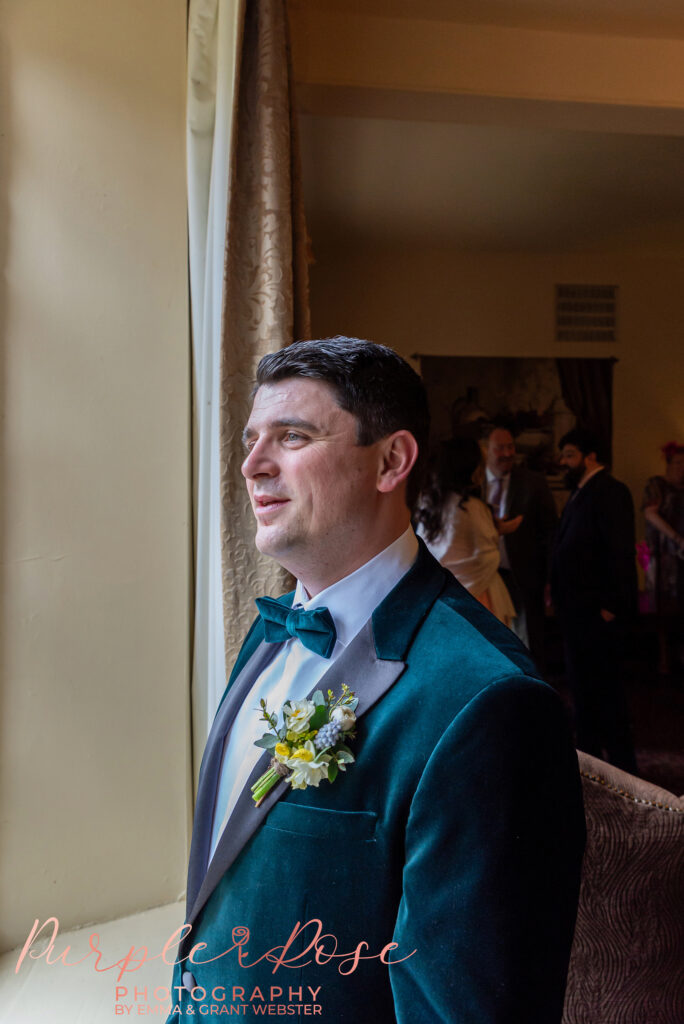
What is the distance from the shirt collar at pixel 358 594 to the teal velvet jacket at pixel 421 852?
3 cm

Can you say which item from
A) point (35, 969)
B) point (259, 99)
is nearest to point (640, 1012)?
point (35, 969)

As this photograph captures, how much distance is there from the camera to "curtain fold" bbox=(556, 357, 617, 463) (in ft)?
21.2

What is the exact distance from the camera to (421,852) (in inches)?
27.7

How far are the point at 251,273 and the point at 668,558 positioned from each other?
209 inches

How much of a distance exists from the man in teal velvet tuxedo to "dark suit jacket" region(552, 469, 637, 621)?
2.71 metres

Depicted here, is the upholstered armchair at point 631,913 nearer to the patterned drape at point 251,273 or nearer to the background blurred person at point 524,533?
the patterned drape at point 251,273

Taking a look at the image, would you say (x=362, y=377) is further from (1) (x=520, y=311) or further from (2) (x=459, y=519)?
(1) (x=520, y=311)

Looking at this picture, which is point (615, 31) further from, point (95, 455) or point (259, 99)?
point (95, 455)

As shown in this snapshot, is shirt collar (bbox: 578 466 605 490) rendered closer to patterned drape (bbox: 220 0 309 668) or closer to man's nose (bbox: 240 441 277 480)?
patterned drape (bbox: 220 0 309 668)

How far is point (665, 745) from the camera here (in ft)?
14.5

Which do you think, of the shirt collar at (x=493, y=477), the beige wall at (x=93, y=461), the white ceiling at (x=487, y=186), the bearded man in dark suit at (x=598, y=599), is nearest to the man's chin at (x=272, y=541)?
the beige wall at (x=93, y=461)

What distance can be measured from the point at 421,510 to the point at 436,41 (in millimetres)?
1882

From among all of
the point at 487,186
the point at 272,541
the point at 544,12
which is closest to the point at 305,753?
the point at 272,541

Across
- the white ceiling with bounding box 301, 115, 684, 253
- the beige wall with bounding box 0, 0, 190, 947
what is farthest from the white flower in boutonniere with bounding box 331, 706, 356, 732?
the white ceiling with bounding box 301, 115, 684, 253
